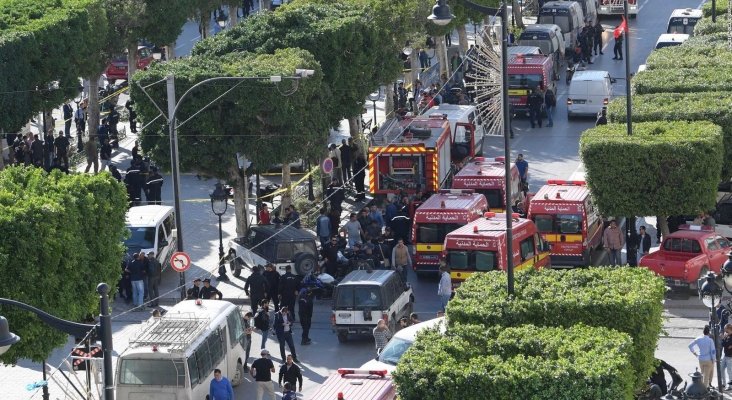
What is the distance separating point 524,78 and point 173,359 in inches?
1209

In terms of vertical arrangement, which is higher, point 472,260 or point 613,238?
point 472,260

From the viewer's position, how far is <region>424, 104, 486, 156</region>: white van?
51.6 metres

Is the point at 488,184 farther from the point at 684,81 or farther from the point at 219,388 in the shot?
the point at 219,388

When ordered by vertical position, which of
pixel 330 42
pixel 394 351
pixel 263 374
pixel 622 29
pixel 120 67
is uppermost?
pixel 622 29

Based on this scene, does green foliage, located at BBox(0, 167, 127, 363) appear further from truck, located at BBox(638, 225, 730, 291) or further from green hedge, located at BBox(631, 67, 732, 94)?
green hedge, located at BBox(631, 67, 732, 94)

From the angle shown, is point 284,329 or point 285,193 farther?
point 285,193

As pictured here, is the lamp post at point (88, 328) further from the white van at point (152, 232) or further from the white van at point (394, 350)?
the white van at point (152, 232)

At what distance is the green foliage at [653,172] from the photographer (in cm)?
4084

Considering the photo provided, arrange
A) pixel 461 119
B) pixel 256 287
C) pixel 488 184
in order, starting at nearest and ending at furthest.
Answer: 1. pixel 256 287
2. pixel 488 184
3. pixel 461 119

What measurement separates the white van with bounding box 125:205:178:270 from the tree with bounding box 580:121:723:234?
404 inches

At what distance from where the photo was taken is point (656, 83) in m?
48.4

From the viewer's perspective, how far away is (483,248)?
3859 centimetres

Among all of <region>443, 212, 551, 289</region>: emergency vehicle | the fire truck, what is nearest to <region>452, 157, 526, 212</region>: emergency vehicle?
<region>443, 212, 551, 289</region>: emergency vehicle

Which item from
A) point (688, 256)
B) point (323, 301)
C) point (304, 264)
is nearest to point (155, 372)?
point (323, 301)
